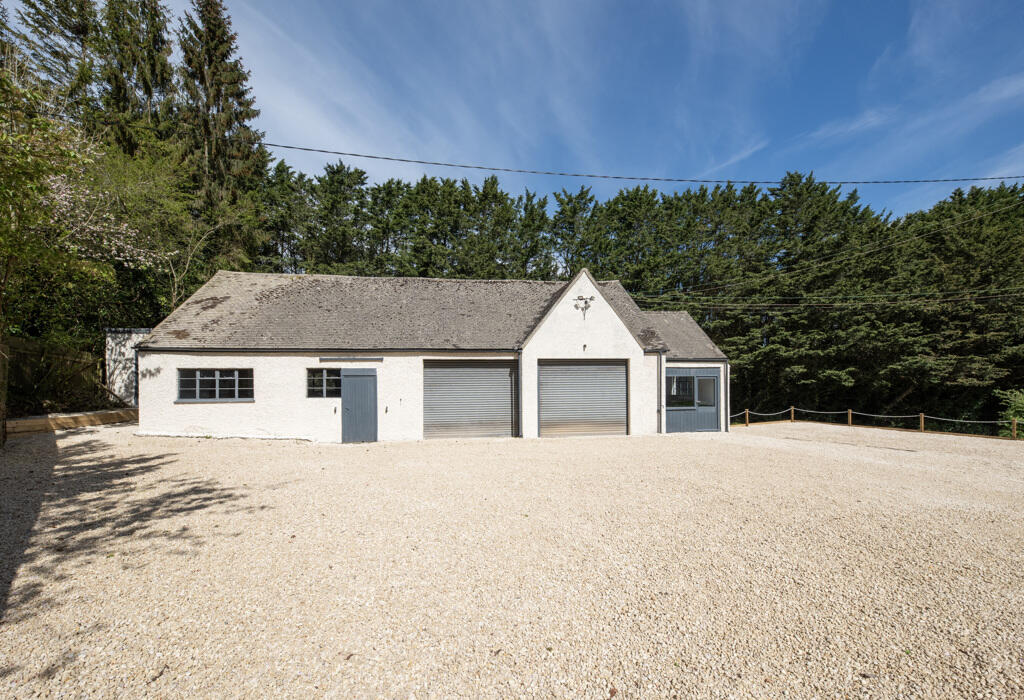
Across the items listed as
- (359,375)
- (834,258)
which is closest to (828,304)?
(834,258)

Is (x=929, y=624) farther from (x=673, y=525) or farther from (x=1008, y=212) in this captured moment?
(x=1008, y=212)

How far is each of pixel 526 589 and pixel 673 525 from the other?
2.99 m

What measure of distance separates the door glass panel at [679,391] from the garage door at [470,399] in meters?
6.80

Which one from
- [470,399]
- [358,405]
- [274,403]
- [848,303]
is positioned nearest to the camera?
[274,403]

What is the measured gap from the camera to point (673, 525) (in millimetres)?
6156

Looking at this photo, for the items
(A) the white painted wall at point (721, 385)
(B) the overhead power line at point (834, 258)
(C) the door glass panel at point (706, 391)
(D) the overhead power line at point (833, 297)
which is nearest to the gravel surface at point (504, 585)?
(A) the white painted wall at point (721, 385)

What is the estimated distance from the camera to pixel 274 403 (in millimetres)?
14125

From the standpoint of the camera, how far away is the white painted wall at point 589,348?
15.3 metres

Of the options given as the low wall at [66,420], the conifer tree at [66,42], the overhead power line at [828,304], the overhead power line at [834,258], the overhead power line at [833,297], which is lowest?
the low wall at [66,420]

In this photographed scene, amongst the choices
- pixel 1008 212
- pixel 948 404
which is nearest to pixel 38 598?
pixel 948 404

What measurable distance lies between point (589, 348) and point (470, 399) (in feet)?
16.6

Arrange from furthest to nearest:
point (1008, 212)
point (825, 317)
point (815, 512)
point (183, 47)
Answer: point (1008, 212)
point (825, 317)
point (183, 47)
point (815, 512)

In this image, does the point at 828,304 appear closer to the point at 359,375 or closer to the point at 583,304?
the point at 583,304

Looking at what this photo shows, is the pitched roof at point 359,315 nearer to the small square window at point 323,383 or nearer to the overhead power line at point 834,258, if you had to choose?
the small square window at point 323,383
